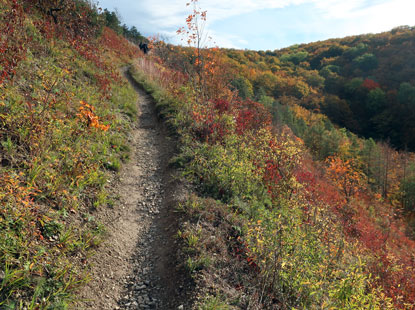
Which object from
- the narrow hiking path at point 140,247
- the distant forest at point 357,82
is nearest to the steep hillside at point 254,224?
the narrow hiking path at point 140,247

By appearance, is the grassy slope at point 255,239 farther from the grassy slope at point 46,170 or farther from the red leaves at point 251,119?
the grassy slope at point 46,170

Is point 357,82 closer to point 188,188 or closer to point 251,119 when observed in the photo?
point 251,119

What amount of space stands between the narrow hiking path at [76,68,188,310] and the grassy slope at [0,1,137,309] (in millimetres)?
268

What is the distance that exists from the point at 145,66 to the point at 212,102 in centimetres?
1024

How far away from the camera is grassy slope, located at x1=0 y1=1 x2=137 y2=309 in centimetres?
276

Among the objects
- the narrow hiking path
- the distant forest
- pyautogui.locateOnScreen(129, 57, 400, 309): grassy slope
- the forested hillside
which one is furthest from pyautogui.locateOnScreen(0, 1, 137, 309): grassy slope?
the distant forest

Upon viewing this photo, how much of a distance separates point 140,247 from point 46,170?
208cm

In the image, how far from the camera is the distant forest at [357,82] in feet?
226

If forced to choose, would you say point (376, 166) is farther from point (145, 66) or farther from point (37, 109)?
point (37, 109)

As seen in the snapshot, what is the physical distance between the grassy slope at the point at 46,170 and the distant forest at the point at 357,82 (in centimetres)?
5688

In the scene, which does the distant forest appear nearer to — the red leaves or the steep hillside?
the red leaves

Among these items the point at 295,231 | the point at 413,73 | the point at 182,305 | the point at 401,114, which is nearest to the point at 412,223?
the point at 295,231

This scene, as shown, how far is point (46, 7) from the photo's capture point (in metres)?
8.91

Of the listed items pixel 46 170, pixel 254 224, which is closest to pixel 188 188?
pixel 254 224
